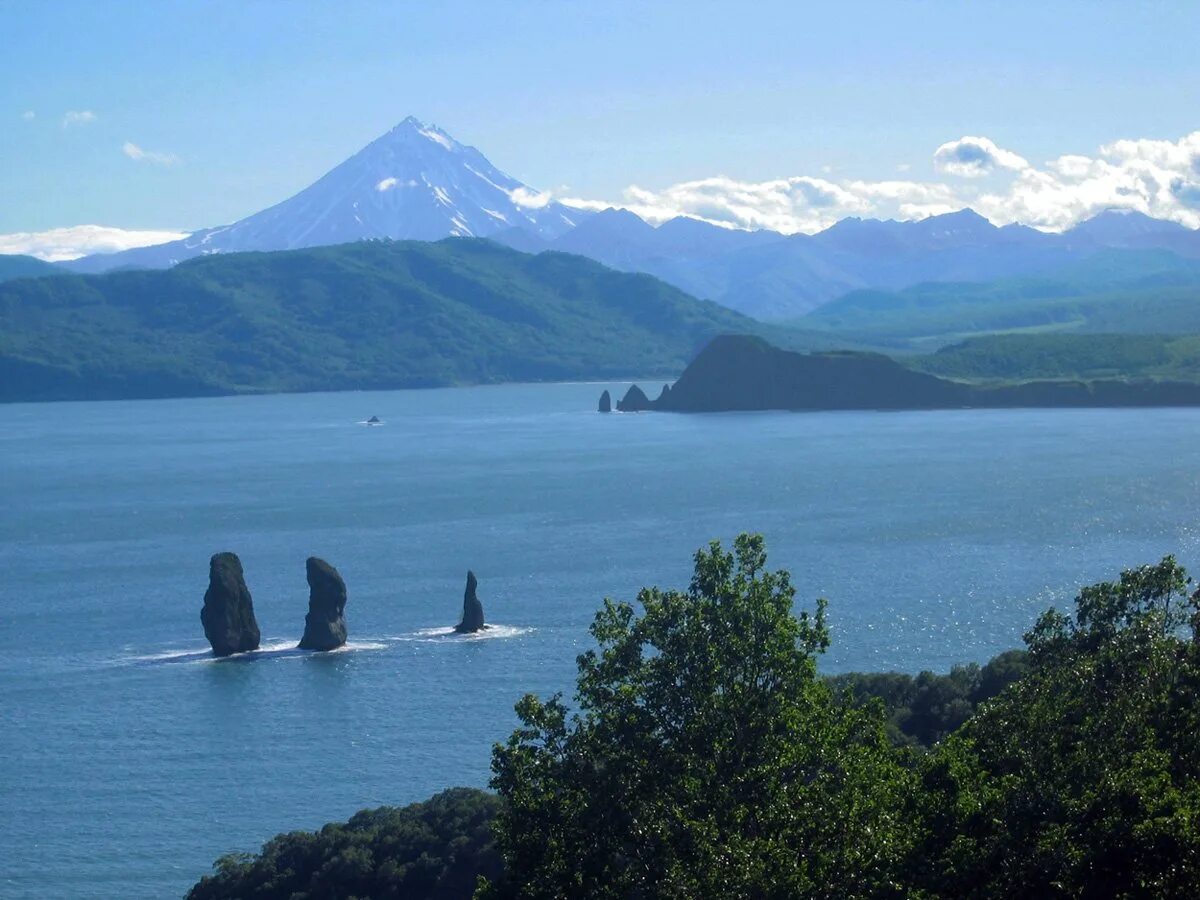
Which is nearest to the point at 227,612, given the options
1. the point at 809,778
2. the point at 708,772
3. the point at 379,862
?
the point at 379,862

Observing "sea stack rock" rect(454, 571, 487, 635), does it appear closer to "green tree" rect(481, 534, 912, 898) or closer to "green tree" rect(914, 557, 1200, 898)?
"green tree" rect(914, 557, 1200, 898)

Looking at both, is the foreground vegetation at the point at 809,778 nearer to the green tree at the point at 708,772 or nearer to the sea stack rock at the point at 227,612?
the green tree at the point at 708,772

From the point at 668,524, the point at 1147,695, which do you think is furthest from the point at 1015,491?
the point at 1147,695

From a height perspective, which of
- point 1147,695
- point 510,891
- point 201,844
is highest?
point 1147,695

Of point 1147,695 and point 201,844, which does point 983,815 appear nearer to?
point 1147,695

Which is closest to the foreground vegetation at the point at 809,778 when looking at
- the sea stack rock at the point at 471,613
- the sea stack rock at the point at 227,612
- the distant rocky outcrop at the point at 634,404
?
the sea stack rock at the point at 471,613

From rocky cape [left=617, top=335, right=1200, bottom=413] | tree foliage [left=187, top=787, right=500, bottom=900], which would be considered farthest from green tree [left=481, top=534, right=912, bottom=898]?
rocky cape [left=617, top=335, right=1200, bottom=413]

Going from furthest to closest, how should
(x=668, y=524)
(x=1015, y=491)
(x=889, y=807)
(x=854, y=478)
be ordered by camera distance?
1. (x=854, y=478)
2. (x=1015, y=491)
3. (x=668, y=524)
4. (x=889, y=807)
